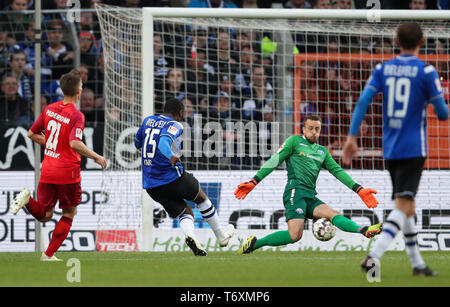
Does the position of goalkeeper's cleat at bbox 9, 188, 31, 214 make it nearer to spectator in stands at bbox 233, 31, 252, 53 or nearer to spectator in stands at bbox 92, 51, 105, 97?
spectator in stands at bbox 233, 31, 252, 53

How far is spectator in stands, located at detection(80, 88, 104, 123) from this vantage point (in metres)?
13.2

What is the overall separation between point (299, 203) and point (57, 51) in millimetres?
5673

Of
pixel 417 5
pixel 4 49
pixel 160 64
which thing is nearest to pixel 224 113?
pixel 160 64

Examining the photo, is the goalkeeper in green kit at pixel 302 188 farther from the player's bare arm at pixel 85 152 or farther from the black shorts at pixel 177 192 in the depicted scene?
the player's bare arm at pixel 85 152

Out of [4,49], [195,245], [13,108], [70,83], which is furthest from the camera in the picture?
[4,49]

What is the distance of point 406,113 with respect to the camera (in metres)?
6.22

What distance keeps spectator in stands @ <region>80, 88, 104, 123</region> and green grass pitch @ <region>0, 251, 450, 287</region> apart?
4.77 meters

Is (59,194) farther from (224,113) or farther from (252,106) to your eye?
(252,106)

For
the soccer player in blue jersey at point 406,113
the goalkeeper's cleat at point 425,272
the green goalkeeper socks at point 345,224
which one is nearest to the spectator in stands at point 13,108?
the green goalkeeper socks at point 345,224

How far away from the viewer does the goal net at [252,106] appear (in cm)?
1164

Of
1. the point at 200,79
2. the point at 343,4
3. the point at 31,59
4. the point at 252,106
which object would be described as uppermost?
the point at 343,4

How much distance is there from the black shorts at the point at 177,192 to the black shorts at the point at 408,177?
3.40 metres

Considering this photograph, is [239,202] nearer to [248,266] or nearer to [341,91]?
[341,91]

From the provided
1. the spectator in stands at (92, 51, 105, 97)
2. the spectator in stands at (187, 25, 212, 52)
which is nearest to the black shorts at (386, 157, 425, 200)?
the spectator in stands at (187, 25, 212, 52)
